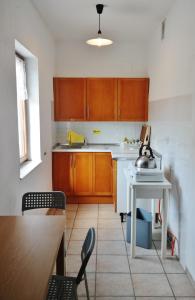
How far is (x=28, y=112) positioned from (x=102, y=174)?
1561mm

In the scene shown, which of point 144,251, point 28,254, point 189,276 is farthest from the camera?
point 144,251

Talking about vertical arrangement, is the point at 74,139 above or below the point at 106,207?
above

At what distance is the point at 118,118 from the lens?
4.58 m

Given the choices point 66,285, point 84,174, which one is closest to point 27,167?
point 84,174

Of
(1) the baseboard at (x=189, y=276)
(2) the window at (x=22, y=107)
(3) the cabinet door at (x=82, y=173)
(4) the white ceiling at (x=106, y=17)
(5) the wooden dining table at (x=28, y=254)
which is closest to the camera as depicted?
(5) the wooden dining table at (x=28, y=254)

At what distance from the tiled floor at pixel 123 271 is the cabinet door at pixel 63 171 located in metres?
0.98

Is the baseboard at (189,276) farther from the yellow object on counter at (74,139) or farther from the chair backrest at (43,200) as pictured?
the yellow object on counter at (74,139)

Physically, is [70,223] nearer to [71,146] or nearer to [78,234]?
[78,234]

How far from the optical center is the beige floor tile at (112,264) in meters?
2.56

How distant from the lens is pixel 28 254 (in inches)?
53.1

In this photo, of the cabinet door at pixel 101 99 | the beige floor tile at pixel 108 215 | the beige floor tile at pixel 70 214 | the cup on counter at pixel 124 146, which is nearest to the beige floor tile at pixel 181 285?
the beige floor tile at pixel 108 215

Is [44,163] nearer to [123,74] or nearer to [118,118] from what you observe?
[118,118]

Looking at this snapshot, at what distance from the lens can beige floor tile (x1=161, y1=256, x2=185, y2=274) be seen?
2.56 meters

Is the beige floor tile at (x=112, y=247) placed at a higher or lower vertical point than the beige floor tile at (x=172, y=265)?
higher
